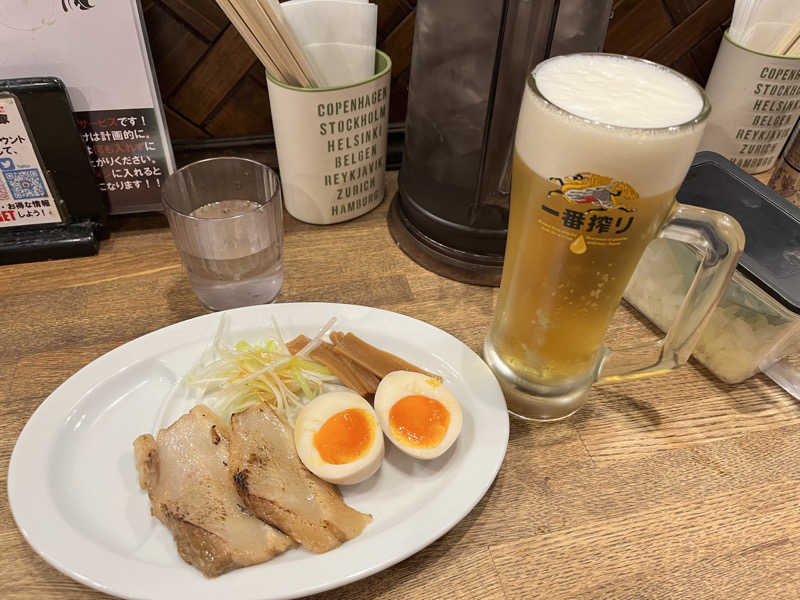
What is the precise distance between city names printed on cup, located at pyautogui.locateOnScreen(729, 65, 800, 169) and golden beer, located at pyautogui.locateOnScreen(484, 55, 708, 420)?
781 mm

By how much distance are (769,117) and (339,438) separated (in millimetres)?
1317

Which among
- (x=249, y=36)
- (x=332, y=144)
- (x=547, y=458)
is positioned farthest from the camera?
(x=332, y=144)

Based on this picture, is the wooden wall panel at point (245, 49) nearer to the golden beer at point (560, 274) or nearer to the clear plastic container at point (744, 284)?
the clear plastic container at point (744, 284)

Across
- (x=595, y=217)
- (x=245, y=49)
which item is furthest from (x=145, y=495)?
(x=245, y=49)

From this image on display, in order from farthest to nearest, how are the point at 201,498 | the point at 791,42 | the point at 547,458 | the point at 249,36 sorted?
the point at 791,42 → the point at 249,36 → the point at 547,458 → the point at 201,498

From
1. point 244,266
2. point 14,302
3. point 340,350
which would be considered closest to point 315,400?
point 340,350

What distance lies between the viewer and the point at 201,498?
31.2 inches

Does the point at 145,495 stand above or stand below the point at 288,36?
below

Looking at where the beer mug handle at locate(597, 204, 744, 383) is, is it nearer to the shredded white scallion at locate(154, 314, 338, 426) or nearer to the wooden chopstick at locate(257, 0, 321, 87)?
the shredded white scallion at locate(154, 314, 338, 426)

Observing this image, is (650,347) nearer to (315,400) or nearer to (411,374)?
(411,374)

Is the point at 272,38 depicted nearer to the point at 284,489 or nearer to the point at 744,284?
the point at 284,489

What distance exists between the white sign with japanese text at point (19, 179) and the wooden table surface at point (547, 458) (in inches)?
4.0

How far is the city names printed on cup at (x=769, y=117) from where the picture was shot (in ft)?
4.39

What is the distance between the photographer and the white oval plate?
0.72 metres
